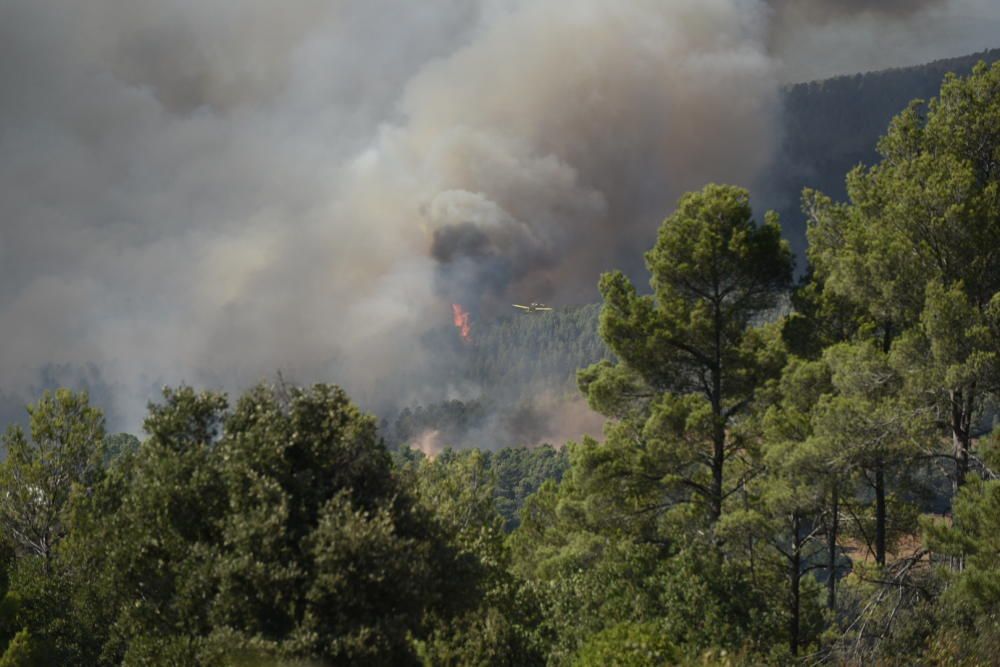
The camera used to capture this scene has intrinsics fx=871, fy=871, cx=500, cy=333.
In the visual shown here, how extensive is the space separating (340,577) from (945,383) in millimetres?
10295

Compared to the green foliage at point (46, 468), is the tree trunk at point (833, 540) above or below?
below

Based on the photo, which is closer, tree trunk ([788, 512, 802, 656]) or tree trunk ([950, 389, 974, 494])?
tree trunk ([950, 389, 974, 494])

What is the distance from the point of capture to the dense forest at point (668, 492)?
11227mm

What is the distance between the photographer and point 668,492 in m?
19.9

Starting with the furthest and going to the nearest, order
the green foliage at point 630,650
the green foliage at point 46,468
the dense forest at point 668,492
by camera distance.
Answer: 1. the green foliage at point 46,468
2. the green foliage at point 630,650
3. the dense forest at point 668,492

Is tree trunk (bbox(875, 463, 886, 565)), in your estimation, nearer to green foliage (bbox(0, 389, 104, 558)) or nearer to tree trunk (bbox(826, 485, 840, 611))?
tree trunk (bbox(826, 485, 840, 611))

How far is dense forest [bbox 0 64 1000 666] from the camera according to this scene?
36.8ft

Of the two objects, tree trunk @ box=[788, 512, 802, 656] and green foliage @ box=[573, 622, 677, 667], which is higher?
tree trunk @ box=[788, 512, 802, 656]

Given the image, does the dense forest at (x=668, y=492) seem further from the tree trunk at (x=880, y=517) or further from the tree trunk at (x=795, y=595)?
the tree trunk at (x=795, y=595)

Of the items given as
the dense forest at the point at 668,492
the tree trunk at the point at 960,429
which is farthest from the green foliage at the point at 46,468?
the tree trunk at the point at 960,429

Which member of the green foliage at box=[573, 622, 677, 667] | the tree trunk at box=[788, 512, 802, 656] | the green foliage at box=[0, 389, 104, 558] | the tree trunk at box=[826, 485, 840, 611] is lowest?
the green foliage at box=[573, 622, 677, 667]

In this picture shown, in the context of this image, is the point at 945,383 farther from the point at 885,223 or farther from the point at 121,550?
the point at 121,550

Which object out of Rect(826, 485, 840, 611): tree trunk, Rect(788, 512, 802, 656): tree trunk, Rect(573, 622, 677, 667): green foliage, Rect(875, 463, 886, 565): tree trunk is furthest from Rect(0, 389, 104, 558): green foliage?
Rect(875, 463, 886, 565): tree trunk

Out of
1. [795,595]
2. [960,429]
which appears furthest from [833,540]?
[960,429]
